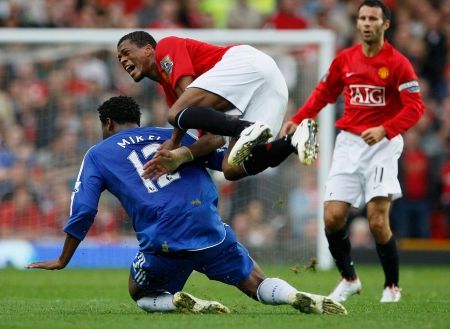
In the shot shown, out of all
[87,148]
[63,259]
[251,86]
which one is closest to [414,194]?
[87,148]

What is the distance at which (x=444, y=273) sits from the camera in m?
16.8

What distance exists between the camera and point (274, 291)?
880cm

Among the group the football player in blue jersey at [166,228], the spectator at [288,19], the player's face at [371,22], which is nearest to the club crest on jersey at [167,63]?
the football player in blue jersey at [166,228]

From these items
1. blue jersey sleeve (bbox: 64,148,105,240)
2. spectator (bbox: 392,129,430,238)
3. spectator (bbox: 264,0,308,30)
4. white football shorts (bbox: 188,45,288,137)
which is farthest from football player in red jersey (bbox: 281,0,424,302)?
spectator (bbox: 264,0,308,30)

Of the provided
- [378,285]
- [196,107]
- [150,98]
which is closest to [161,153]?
[196,107]

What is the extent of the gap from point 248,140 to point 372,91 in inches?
108

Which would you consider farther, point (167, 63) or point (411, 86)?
point (411, 86)

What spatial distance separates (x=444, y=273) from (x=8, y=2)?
839cm

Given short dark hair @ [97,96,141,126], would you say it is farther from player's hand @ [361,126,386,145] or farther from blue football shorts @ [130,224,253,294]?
player's hand @ [361,126,386,145]

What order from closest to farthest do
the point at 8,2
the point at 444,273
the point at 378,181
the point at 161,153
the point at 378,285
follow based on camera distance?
1. the point at 161,153
2. the point at 378,181
3. the point at 378,285
4. the point at 444,273
5. the point at 8,2

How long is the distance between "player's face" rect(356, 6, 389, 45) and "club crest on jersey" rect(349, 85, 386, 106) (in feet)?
1.52

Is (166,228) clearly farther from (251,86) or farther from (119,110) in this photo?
(251,86)

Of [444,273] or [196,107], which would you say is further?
[444,273]

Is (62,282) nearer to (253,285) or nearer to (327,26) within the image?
(253,285)
